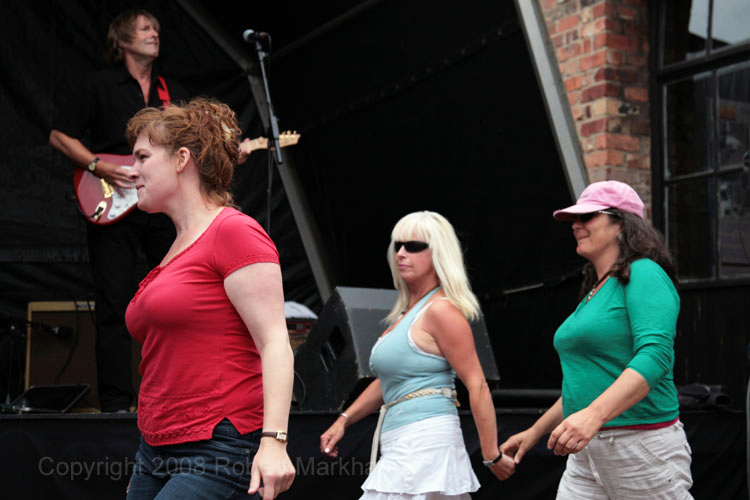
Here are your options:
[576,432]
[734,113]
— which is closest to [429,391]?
[576,432]

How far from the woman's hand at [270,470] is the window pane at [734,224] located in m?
3.66

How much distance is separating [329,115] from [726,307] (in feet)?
9.83

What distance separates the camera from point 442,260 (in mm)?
3602

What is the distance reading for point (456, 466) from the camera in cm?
325

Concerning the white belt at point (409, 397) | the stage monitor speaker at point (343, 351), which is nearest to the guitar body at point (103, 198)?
the stage monitor speaker at point (343, 351)

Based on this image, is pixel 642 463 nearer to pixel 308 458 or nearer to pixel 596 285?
pixel 596 285

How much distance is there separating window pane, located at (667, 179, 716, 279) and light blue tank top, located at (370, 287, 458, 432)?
2.28 metres

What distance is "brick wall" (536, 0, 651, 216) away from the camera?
17.0 feet

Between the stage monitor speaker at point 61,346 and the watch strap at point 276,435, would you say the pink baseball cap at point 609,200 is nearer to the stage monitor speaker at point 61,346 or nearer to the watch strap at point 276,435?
the watch strap at point 276,435

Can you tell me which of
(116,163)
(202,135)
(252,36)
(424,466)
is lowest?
(424,466)

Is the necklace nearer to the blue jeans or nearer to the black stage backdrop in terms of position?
the blue jeans

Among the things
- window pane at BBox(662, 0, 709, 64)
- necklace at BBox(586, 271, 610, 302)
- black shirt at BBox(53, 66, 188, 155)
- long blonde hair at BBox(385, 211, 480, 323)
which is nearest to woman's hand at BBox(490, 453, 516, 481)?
long blonde hair at BBox(385, 211, 480, 323)

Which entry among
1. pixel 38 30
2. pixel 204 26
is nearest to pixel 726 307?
pixel 204 26

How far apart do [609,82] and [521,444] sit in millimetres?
2734
